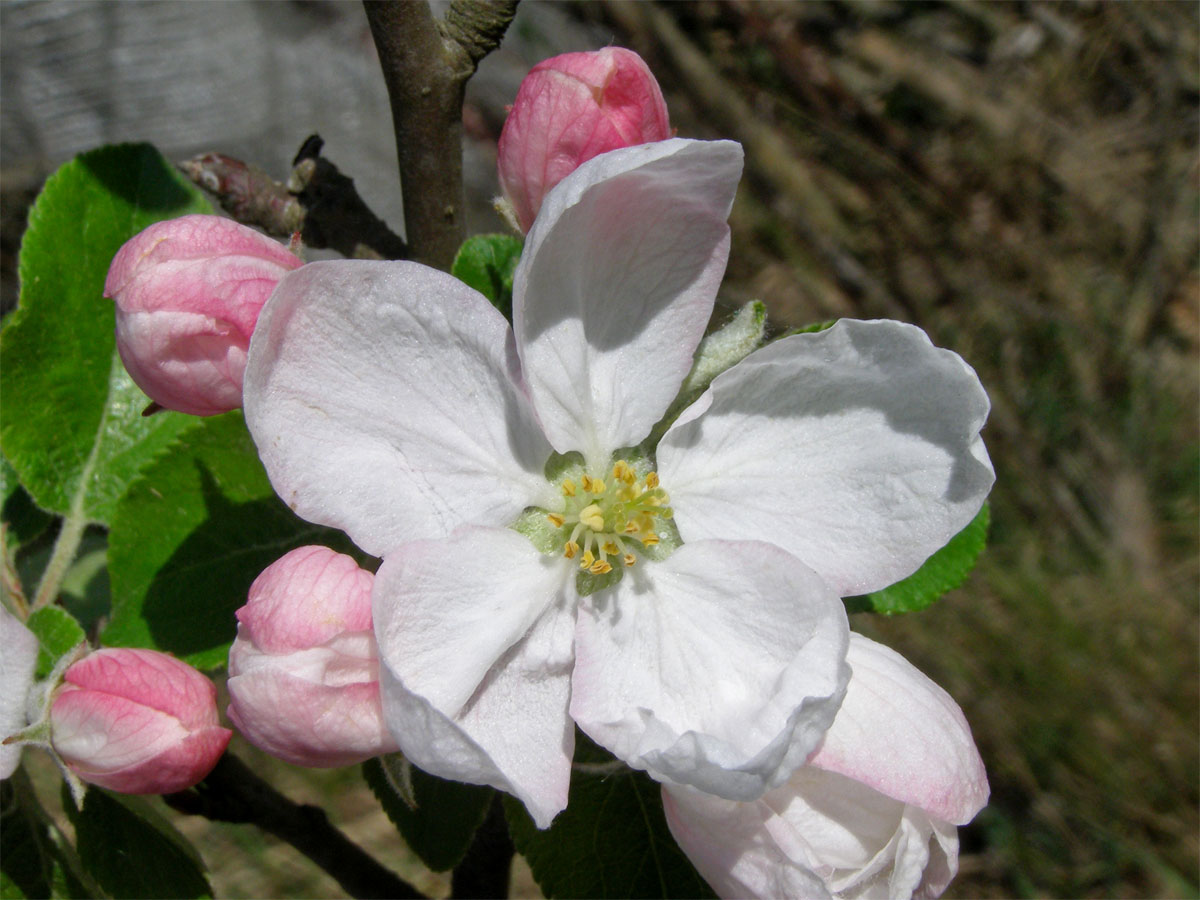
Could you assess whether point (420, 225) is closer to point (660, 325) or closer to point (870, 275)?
point (660, 325)

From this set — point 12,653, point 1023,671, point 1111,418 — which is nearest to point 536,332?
point 12,653

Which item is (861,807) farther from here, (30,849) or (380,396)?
(30,849)

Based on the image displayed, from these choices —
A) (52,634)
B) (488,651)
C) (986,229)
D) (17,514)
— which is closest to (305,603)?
(488,651)

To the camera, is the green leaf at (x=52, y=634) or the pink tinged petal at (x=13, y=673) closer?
the pink tinged petal at (x=13, y=673)

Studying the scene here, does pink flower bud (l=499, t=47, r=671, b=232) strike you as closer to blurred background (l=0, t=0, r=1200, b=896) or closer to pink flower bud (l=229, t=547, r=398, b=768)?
pink flower bud (l=229, t=547, r=398, b=768)

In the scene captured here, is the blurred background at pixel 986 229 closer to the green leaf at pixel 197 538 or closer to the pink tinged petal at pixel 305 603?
the green leaf at pixel 197 538

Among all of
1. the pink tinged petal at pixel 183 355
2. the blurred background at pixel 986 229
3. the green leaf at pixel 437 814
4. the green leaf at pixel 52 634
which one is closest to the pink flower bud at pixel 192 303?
the pink tinged petal at pixel 183 355

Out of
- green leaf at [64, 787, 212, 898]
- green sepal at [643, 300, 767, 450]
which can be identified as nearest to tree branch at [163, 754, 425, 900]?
green leaf at [64, 787, 212, 898]
